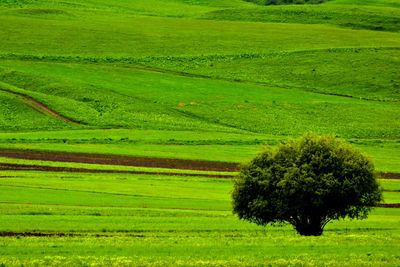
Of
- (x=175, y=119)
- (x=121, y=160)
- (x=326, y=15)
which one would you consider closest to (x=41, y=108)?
(x=175, y=119)

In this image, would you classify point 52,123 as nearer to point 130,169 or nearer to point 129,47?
point 130,169

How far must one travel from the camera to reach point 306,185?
4472 cm

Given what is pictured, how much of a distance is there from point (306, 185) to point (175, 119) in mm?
48785

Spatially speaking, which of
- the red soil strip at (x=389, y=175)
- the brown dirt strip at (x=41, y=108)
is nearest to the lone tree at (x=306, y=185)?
the red soil strip at (x=389, y=175)

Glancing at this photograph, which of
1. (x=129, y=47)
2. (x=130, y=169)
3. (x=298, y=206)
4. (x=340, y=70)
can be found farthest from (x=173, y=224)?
(x=129, y=47)

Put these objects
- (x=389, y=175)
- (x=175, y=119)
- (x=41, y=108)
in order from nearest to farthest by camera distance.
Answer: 1. (x=389, y=175)
2. (x=175, y=119)
3. (x=41, y=108)

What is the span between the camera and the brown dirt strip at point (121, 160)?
68.9 meters

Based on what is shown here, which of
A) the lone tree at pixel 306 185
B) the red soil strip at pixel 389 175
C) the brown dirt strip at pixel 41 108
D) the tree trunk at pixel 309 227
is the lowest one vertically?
the brown dirt strip at pixel 41 108

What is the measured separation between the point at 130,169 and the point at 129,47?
2256 inches

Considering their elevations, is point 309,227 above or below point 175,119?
above

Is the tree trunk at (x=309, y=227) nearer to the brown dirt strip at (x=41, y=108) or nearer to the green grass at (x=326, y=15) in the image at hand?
the brown dirt strip at (x=41, y=108)

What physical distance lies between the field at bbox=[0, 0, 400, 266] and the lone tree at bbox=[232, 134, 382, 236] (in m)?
1.14

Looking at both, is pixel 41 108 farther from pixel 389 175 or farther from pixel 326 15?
pixel 326 15

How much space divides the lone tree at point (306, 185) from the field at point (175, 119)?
114 cm
